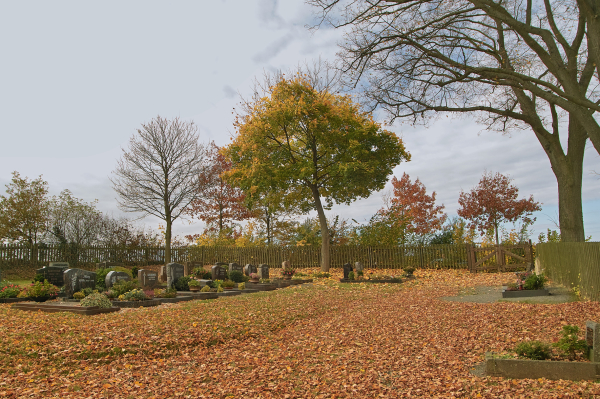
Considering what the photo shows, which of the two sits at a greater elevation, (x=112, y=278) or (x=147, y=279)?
(x=112, y=278)

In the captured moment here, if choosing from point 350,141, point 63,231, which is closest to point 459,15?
point 350,141

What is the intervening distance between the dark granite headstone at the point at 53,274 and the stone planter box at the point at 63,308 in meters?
4.10

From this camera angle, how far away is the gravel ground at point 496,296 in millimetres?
11625

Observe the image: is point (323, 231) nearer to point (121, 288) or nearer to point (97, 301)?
point (121, 288)

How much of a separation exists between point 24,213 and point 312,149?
19202 mm

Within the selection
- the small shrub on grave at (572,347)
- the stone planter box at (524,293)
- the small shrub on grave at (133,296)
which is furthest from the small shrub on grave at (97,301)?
the stone planter box at (524,293)

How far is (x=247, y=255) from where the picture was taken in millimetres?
29828

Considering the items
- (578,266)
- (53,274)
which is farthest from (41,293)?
(578,266)

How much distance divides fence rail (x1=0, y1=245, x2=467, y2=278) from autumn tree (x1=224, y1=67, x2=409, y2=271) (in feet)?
8.87

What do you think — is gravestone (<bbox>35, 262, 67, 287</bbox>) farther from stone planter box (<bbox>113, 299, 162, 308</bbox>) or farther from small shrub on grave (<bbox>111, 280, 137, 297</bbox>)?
stone planter box (<bbox>113, 299, 162, 308</bbox>)

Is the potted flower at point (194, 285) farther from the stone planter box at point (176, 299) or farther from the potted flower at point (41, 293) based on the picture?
the potted flower at point (41, 293)

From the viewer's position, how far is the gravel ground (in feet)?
38.1

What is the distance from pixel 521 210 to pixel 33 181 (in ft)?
125

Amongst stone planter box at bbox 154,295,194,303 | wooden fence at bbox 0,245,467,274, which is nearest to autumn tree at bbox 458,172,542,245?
wooden fence at bbox 0,245,467,274
